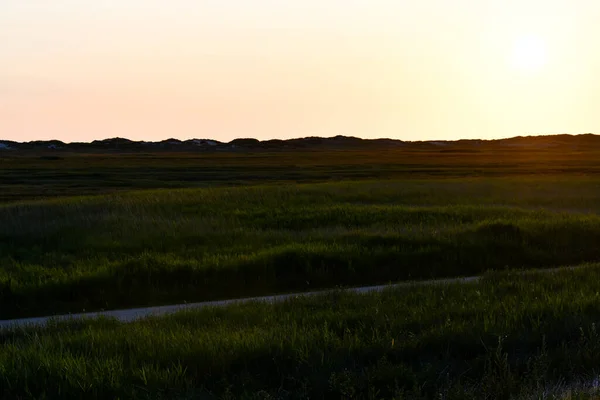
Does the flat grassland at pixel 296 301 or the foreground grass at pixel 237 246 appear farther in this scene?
the foreground grass at pixel 237 246

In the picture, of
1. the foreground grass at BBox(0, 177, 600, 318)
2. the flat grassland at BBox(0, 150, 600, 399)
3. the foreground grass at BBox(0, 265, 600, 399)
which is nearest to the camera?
the foreground grass at BBox(0, 265, 600, 399)

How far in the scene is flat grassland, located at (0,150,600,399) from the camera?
5.84m

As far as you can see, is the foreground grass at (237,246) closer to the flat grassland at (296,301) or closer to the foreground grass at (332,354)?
the flat grassland at (296,301)

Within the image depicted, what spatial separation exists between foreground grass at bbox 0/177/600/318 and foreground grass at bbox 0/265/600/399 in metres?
3.54

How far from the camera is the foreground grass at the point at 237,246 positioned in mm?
12250

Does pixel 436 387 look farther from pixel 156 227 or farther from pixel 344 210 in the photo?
pixel 344 210

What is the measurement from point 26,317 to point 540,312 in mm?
8585

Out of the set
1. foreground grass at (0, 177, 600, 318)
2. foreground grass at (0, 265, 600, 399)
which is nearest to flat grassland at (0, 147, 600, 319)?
foreground grass at (0, 177, 600, 318)

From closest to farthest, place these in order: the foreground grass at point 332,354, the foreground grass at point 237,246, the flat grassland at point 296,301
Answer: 1. the foreground grass at point 332,354
2. the flat grassland at point 296,301
3. the foreground grass at point 237,246

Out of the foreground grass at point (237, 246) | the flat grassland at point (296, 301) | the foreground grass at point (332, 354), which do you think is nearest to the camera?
the foreground grass at point (332, 354)

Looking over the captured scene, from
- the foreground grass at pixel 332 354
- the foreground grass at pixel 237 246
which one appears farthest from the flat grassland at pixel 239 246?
the foreground grass at pixel 332 354

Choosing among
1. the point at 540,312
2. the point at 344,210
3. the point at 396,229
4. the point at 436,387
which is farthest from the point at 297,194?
the point at 436,387

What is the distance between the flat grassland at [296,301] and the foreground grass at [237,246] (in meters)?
0.05

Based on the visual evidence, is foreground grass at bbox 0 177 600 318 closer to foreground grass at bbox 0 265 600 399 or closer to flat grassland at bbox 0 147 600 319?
flat grassland at bbox 0 147 600 319
